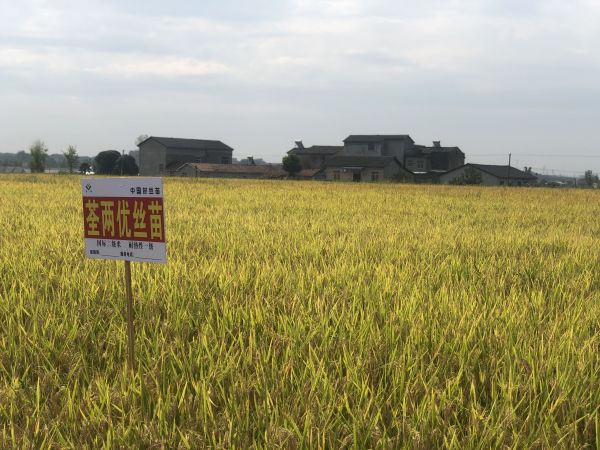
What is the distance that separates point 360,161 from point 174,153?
25.3 meters

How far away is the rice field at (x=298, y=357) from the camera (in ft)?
5.96

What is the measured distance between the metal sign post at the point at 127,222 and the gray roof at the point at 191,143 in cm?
6615

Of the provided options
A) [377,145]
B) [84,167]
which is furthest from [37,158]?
[377,145]

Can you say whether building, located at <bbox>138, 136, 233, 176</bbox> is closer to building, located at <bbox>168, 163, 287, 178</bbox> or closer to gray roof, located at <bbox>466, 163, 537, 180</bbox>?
building, located at <bbox>168, 163, 287, 178</bbox>

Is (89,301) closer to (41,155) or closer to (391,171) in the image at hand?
(391,171)

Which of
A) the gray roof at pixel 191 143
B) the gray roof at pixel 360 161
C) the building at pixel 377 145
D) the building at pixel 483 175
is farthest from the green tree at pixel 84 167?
the building at pixel 483 175

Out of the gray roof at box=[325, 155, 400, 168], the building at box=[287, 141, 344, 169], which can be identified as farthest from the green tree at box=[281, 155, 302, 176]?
the building at box=[287, 141, 344, 169]

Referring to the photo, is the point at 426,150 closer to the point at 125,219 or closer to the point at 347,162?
the point at 347,162

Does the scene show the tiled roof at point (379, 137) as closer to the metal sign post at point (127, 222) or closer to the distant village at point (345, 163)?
the distant village at point (345, 163)

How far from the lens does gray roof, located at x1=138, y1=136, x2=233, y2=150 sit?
66.9 meters

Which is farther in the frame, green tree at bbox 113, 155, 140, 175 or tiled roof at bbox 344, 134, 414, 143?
tiled roof at bbox 344, 134, 414, 143

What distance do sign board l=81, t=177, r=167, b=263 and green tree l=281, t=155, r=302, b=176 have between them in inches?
2235

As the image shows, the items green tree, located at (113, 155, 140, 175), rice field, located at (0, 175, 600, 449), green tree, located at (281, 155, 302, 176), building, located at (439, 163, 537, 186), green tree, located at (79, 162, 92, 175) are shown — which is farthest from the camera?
green tree, located at (79, 162, 92, 175)

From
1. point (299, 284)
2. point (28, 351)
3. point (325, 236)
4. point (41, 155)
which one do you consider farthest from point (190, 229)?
point (41, 155)
